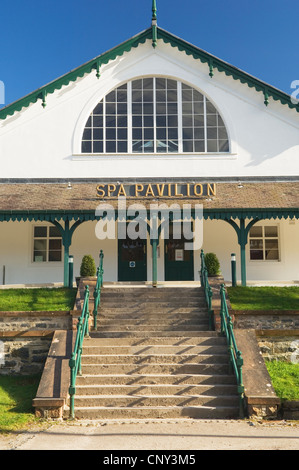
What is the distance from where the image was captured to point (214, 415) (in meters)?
8.12

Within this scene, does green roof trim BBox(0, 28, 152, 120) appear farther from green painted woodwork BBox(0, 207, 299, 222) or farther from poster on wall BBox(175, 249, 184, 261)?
poster on wall BBox(175, 249, 184, 261)

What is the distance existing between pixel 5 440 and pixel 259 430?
3812mm

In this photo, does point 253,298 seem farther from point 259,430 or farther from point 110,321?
point 259,430

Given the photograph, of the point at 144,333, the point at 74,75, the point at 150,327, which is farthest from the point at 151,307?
the point at 74,75

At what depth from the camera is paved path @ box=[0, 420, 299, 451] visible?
6410mm

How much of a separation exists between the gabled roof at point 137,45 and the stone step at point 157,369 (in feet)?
35.9

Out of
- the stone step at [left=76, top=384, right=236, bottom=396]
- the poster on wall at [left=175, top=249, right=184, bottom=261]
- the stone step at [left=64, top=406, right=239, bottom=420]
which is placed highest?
the poster on wall at [left=175, top=249, right=184, bottom=261]

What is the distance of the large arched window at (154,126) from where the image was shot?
17.3 m

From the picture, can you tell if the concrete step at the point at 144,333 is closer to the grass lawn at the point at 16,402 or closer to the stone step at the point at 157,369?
the stone step at the point at 157,369

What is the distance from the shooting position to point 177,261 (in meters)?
16.7

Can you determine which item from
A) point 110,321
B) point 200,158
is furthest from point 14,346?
point 200,158

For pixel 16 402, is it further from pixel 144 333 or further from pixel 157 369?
pixel 144 333

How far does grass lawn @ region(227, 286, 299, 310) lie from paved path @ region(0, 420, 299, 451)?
4.33 meters

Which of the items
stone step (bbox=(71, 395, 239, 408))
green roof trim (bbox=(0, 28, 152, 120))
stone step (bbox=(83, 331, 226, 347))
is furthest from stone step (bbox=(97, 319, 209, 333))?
green roof trim (bbox=(0, 28, 152, 120))
